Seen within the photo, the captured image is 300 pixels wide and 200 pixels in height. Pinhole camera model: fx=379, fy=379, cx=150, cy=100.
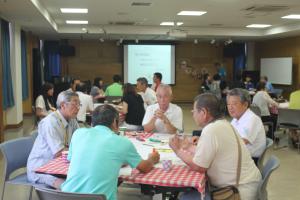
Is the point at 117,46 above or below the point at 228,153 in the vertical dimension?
above

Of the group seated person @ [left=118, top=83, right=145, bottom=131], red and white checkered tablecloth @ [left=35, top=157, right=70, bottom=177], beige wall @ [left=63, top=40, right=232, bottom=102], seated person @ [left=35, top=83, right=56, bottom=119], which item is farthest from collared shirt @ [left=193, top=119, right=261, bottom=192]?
beige wall @ [left=63, top=40, right=232, bottom=102]

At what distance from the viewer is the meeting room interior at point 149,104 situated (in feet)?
8.36

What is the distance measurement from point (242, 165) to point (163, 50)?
536 inches

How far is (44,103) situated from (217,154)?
502 centimetres

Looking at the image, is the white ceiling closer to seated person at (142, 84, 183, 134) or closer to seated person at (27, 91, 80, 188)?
seated person at (142, 84, 183, 134)

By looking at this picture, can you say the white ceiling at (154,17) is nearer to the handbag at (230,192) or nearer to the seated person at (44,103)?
the seated person at (44,103)

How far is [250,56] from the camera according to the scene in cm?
1689

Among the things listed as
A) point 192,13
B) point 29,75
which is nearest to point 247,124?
point 192,13

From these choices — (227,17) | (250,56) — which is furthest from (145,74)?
(227,17)

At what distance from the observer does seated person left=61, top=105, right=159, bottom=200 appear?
2242mm

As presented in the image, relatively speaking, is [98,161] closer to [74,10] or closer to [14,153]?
[14,153]

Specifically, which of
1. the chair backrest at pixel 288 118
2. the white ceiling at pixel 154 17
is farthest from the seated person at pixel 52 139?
the chair backrest at pixel 288 118

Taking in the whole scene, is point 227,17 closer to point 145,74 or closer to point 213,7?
point 213,7

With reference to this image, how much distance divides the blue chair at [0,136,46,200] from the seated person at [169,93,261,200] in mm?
1578
